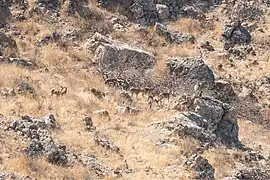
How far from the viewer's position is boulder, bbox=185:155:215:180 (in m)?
16.3

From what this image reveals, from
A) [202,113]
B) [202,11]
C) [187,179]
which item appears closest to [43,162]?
[187,179]

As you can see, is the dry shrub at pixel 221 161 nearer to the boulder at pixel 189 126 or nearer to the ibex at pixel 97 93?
the boulder at pixel 189 126

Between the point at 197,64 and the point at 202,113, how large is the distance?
17.0ft

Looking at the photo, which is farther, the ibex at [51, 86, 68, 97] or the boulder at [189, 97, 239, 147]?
the boulder at [189, 97, 239, 147]

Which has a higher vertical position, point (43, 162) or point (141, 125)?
point (43, 162)

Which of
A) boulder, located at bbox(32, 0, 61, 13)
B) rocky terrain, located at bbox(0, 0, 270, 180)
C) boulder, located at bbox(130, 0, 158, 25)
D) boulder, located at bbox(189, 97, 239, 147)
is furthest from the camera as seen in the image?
boulder, located at bbox(130, 0, 158, 25)

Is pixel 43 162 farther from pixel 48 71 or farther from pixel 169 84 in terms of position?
pixel 169 84

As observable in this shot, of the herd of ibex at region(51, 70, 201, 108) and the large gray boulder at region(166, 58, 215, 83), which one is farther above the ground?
the large gray boulder at region(166, 58, 215, 83)

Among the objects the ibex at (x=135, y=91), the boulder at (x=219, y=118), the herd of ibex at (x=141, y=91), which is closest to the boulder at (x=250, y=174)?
the boulder at (x=219, y=118)

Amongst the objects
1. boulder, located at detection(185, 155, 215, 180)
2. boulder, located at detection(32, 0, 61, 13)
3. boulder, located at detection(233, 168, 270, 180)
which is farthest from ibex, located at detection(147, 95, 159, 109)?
boulder, located at detection(32, 0, 61, 13)

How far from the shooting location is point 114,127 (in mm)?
19031

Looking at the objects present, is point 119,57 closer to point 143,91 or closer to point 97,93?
point 143,91

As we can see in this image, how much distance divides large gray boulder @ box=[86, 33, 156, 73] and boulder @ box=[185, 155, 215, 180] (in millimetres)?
9849

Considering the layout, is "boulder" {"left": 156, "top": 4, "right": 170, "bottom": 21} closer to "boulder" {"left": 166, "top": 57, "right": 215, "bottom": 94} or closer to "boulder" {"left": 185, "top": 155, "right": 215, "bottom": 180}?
"boulder" {"left": 166, "top": 57, "right": 215, "bottom": 94}
